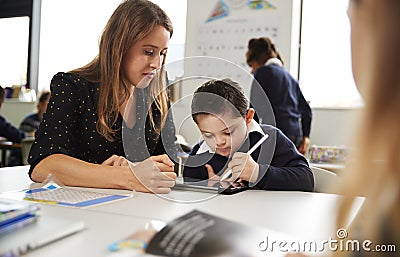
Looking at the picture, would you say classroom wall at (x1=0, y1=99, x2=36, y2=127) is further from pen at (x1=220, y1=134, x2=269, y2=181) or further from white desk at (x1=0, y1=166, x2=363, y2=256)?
pen at (x1=220, y1=134, x2=269, y2=181)

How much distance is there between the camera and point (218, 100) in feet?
4.17

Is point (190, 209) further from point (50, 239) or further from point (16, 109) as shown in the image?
point (16, 109)

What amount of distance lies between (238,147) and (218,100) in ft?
0.46

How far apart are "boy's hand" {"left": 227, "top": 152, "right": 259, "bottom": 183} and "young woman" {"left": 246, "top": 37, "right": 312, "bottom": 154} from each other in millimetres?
1774

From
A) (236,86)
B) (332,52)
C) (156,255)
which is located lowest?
(156,255)

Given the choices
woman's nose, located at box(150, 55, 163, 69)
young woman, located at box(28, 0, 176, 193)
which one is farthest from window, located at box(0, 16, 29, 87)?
woman's nose, located at box(150, 55, 163, 69)

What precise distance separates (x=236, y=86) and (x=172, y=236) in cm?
78

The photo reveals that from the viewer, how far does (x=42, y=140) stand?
1.29 m

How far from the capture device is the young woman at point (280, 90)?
3057 millimetres

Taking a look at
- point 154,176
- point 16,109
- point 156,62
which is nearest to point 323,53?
point 156,62

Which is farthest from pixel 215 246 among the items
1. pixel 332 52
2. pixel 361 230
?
pixel 332 52

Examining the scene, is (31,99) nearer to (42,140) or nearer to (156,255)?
(42,140)

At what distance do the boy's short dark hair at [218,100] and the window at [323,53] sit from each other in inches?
98.1

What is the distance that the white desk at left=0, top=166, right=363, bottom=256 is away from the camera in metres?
0.71
